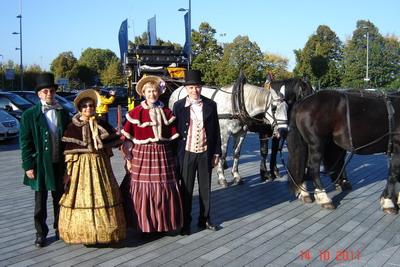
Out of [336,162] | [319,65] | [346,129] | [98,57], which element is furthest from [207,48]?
[98,57]

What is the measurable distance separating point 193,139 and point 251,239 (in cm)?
132

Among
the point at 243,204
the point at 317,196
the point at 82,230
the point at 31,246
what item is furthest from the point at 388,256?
the point at 31,246

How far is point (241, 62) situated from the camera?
29031 mm

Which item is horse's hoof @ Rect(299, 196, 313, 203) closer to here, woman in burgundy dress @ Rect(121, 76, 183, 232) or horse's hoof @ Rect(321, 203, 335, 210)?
horse's hoof @ Rect(321, 203, 335, 210)

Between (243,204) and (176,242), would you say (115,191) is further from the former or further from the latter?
(243,204)

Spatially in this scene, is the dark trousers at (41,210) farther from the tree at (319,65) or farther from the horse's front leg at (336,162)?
the tree at (319,65)

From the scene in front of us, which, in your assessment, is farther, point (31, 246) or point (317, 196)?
point (317, 196)

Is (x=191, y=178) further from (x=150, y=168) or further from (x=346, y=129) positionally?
(x=346, y=129)

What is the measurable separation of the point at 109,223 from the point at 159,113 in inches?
50.4

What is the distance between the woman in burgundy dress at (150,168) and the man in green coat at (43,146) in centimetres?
72

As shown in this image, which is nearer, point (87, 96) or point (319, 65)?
point (87, 96)

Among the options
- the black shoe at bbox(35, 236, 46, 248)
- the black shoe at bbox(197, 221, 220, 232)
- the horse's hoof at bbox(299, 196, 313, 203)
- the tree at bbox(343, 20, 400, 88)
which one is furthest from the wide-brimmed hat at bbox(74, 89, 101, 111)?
the tree at bbox(343, 20, 400, 88)

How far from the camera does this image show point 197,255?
3953 mm

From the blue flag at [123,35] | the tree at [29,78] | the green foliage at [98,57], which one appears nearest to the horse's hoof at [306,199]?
the blue flag at [123,35]
